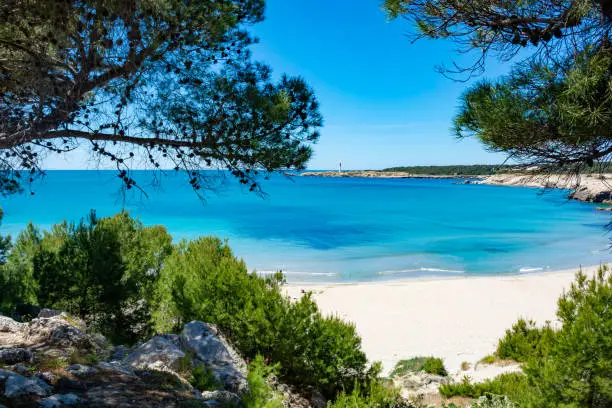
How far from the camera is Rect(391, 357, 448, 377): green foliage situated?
300 inches

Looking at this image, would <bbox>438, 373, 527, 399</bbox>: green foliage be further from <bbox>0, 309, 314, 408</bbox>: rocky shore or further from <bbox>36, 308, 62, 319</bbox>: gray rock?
<bbox>36, 308, 62, 319</bbox>: gray rock

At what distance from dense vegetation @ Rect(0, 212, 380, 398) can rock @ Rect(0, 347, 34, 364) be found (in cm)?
255

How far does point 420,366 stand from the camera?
26.2ft

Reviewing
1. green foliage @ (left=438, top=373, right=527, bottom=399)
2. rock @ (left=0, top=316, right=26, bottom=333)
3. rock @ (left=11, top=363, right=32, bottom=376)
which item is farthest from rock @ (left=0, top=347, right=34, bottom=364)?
green foliage @ (left=438, top=373, right=527, bottom=399)

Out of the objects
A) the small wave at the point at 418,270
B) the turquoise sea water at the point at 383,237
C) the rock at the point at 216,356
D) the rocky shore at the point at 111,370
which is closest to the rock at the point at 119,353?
the rocky shore at the point at 111,370

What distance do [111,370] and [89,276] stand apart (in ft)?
12.1

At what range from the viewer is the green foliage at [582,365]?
4023 millimetres

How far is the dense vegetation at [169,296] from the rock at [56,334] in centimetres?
183

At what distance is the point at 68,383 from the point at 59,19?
3834 mm

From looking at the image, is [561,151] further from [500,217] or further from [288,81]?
[500,217]

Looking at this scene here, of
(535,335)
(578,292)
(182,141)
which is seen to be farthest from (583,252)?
(182,141)

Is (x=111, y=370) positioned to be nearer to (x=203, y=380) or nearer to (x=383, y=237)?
(x=203, y=380)

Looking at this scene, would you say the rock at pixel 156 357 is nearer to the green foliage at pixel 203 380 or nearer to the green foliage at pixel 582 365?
the green foliage at pixel 203 380

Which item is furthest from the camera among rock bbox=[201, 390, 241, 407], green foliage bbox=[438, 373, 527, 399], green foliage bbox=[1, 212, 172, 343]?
green foliage bbox=[1, 212, 172, 343]
